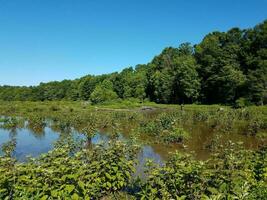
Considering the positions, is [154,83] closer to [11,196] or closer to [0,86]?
[11,196]

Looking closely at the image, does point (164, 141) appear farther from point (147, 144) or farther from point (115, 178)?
point (115, 178)

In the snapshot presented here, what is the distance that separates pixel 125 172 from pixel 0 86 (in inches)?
6723

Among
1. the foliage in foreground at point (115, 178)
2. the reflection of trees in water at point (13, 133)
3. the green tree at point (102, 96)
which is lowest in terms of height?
the reflection of trees in water at point (13, 133)

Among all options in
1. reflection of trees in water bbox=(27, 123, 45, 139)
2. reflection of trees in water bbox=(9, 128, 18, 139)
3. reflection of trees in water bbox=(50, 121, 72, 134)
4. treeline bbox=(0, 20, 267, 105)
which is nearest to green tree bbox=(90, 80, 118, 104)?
treeline bbox=(0, 20, 267, 105)

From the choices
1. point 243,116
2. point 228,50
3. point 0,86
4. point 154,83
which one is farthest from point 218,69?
point 0,86

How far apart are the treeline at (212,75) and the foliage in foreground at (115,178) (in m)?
43.9

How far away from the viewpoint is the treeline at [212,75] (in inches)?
2172

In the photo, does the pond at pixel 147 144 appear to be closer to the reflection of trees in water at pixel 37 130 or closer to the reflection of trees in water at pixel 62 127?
the reflection of trees in water at pixel 37 130

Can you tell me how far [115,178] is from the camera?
26.3 feet

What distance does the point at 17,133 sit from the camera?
30.4 m

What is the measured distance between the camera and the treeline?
181 feet

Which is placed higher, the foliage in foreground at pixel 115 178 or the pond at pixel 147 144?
the foliage in foreground at pixel 115 178

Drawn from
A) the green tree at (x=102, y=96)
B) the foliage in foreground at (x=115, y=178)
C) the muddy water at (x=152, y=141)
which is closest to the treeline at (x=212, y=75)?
the green tree at (x=102, y=96)

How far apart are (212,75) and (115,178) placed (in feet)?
200
